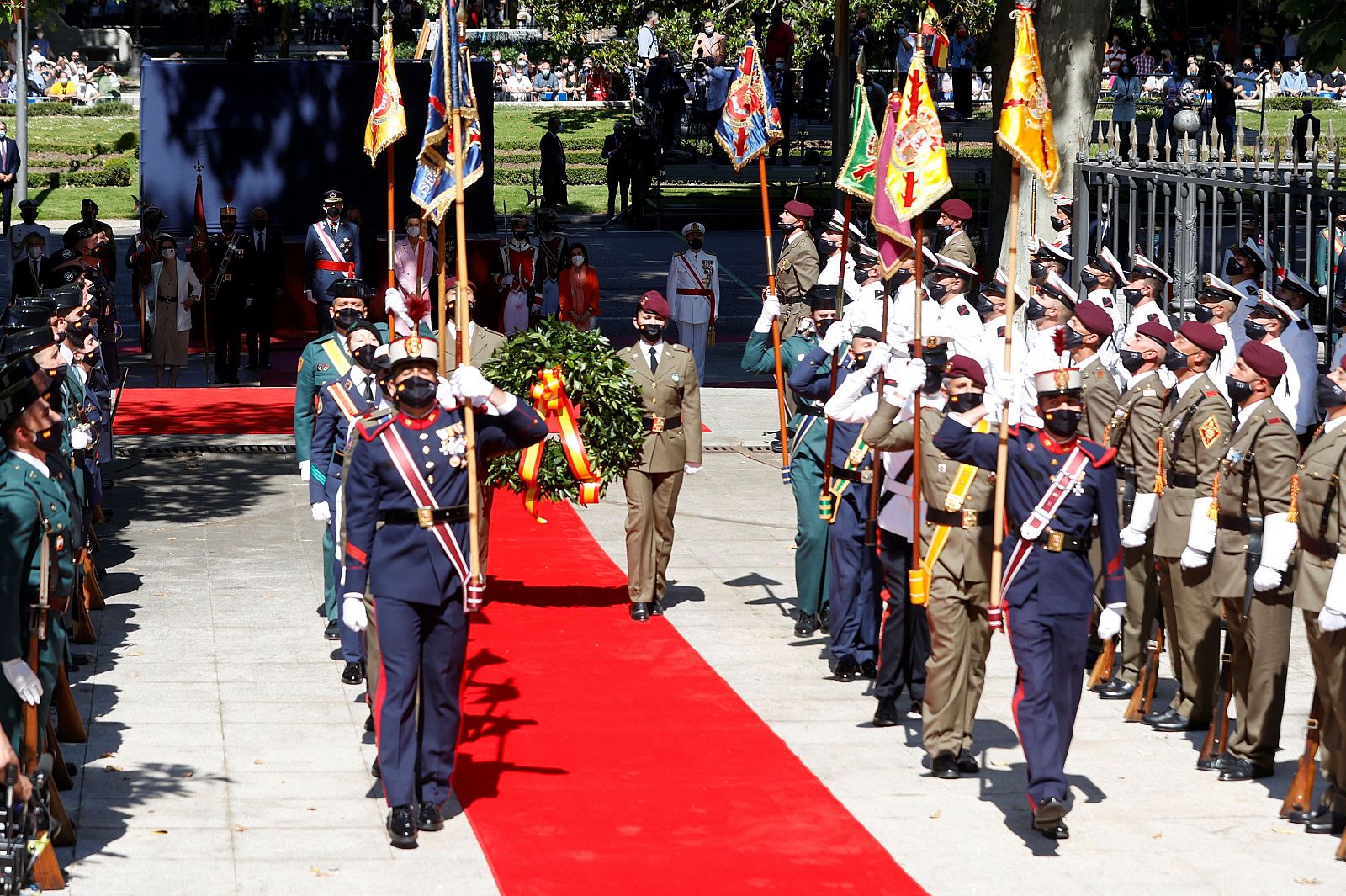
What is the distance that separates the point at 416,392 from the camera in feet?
30.7

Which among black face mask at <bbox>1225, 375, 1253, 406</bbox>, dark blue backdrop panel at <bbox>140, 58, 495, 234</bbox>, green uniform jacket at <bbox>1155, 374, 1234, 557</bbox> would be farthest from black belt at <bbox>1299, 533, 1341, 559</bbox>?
dark blue backdrop panel at <bbox>140, 58, 495, 234</bbox>

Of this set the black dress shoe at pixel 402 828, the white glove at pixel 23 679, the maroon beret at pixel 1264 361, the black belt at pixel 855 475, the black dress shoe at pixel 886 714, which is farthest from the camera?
the black belt at pixel 855 475

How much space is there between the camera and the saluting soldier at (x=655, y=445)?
13.4 meters

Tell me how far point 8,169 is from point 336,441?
23.3 meters

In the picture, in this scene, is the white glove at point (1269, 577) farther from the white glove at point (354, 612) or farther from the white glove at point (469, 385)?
the white glove at point (354, 612)

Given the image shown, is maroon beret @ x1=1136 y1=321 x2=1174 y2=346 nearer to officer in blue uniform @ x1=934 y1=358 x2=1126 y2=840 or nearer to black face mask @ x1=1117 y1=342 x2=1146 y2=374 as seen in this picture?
black face mask @ x1=1117 y1=342 x2=1146 y2=374

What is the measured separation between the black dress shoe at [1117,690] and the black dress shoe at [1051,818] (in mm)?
2696

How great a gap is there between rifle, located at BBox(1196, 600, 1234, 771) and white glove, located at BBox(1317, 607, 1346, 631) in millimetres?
1307

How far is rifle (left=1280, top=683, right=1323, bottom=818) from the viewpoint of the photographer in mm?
9395

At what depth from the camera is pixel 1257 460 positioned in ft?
32.3

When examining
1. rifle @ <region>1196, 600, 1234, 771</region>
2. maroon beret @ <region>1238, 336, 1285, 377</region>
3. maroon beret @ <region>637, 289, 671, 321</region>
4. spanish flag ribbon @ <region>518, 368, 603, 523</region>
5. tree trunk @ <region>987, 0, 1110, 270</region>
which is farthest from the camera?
tree trunk @ <region>987, 0, 1110, 270</region>

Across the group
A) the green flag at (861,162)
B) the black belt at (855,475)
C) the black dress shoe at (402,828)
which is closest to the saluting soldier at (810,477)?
the black belt at (855,475)

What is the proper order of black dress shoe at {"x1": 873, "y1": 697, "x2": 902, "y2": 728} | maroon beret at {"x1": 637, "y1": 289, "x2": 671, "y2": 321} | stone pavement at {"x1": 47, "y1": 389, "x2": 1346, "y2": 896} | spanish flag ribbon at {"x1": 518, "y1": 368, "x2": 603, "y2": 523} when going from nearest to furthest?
stone pavement at {"x1": 47, "y1": 389, "x2": 1346, "y2": 896}
black dress shoe at {"x1": 873, "y1": 697, "x2": 902, "y2": 728}
spanish flag ribbon at {"x1": 518, "y1": 368, "x2": 603, "y2": 523}
maroon beret at {"x1": 637, "y1": 289, "x2": 671, "y2": 321}

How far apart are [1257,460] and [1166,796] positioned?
1.77m
